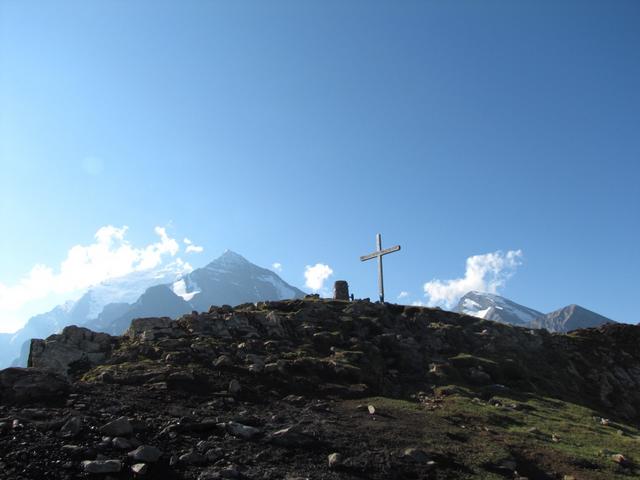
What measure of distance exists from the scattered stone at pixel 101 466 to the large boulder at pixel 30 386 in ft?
21.0

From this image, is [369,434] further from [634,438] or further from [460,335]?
[460,335]

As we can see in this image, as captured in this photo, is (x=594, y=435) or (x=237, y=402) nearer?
(x=237, y=402)

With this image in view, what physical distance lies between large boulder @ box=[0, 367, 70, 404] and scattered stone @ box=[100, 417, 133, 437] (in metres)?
4.21

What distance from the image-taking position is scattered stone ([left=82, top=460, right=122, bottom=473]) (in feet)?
42.5

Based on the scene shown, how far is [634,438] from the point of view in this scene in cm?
2397

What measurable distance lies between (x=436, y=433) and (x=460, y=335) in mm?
21547

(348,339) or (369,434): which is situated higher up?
(348,339)

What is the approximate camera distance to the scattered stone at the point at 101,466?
510 inches

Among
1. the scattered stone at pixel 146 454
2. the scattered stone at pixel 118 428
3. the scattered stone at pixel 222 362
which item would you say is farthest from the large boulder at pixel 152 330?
the scattered stone at pixel 146 454

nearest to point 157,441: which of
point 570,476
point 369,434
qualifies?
point 369,434

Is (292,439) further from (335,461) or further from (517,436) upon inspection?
(517,436)

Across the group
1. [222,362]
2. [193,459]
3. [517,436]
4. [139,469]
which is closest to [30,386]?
[139,469]

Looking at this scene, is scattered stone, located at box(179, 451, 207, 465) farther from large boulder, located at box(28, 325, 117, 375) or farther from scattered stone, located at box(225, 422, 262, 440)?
large boulder, located at box(28, 325, 117, 375)

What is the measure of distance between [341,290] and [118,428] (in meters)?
34.4
